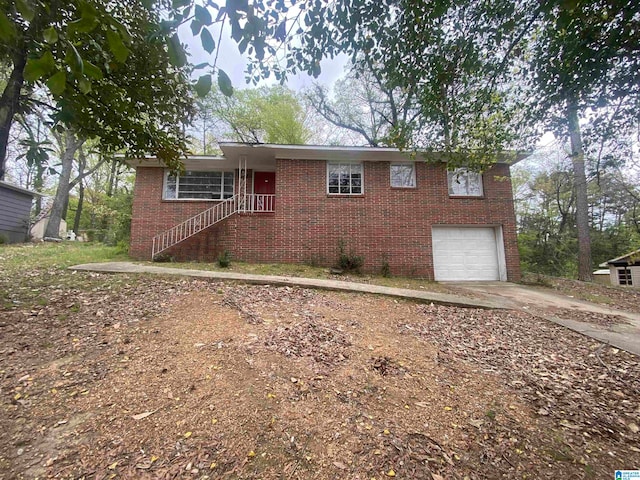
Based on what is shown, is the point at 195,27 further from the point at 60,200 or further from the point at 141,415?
the point at 60,200

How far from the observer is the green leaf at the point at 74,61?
1.09m

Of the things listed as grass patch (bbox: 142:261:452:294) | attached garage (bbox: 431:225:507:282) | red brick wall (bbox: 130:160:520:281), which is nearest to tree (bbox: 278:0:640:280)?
grass patch (bbox: 142:261:452:294)

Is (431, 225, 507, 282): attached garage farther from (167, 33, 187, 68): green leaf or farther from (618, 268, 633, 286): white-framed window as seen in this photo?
(618, 268, 633, 286): white-framed window

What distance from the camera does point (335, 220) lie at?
31.6 ft

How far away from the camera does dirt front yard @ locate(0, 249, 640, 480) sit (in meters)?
1.79

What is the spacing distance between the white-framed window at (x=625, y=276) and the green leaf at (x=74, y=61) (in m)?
28.6

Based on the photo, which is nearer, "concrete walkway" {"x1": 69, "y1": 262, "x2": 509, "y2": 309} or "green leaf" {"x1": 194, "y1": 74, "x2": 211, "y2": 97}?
"green leaf" {"x1": 194, "y1": 74, "x2": 211, "y2": 97}

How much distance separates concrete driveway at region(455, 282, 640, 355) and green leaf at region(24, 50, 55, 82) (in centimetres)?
583

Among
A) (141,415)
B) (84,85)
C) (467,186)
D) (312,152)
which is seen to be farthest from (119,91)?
(467,186)

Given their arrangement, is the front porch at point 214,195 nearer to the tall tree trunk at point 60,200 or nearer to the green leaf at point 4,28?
the green leaf at point 4,28

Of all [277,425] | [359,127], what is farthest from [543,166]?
[277,425]

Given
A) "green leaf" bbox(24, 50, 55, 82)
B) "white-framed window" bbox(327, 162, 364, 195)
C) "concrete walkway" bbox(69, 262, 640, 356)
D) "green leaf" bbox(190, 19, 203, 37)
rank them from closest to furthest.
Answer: "green leaf" bbox(24, 50, 55, 82) → "green leaf" bbox(190, 19, 203, 37) → "concrete walkway" bbox(69, 262, 640, 356) → "white-framed window" bbox(327, 162, 364, 195)

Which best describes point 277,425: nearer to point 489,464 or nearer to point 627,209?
point 489,464

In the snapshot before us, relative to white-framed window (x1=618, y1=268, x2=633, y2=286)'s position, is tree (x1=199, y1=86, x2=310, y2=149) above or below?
above
